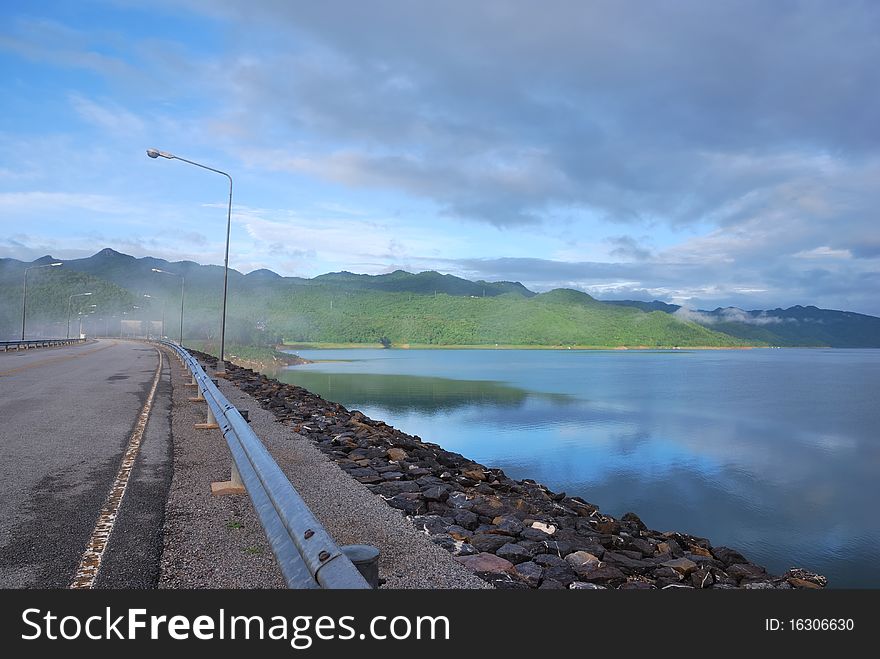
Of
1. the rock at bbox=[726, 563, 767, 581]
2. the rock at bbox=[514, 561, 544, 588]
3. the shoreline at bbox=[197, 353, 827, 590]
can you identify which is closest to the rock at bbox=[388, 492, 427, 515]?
the shoreline at bbox=[197, 353, 827, 590]

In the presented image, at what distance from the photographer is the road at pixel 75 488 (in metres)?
4.05

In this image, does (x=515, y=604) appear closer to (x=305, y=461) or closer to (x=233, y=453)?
(x=233, y=453)

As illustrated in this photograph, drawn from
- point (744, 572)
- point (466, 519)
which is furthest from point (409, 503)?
point (744, 572)

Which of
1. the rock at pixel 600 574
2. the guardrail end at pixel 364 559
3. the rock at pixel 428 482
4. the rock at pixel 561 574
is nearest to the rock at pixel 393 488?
the rock at pixel 428 482

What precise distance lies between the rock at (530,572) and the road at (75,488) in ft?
9.90

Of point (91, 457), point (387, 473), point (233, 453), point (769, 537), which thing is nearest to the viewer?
point (233, 453)

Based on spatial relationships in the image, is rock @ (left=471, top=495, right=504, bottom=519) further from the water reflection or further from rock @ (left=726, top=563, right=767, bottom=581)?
the water reflection

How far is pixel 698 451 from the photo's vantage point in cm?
2653

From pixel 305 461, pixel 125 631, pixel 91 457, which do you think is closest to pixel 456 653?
pixel 125 631

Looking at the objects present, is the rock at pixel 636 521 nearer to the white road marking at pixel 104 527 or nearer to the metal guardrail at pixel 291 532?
the metal guardrail at pixel 291 532

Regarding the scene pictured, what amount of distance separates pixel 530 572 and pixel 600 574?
0.91m

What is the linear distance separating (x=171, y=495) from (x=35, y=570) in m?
2.15

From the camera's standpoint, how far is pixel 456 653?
2760 mm

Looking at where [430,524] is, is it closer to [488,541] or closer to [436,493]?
[488,541]
